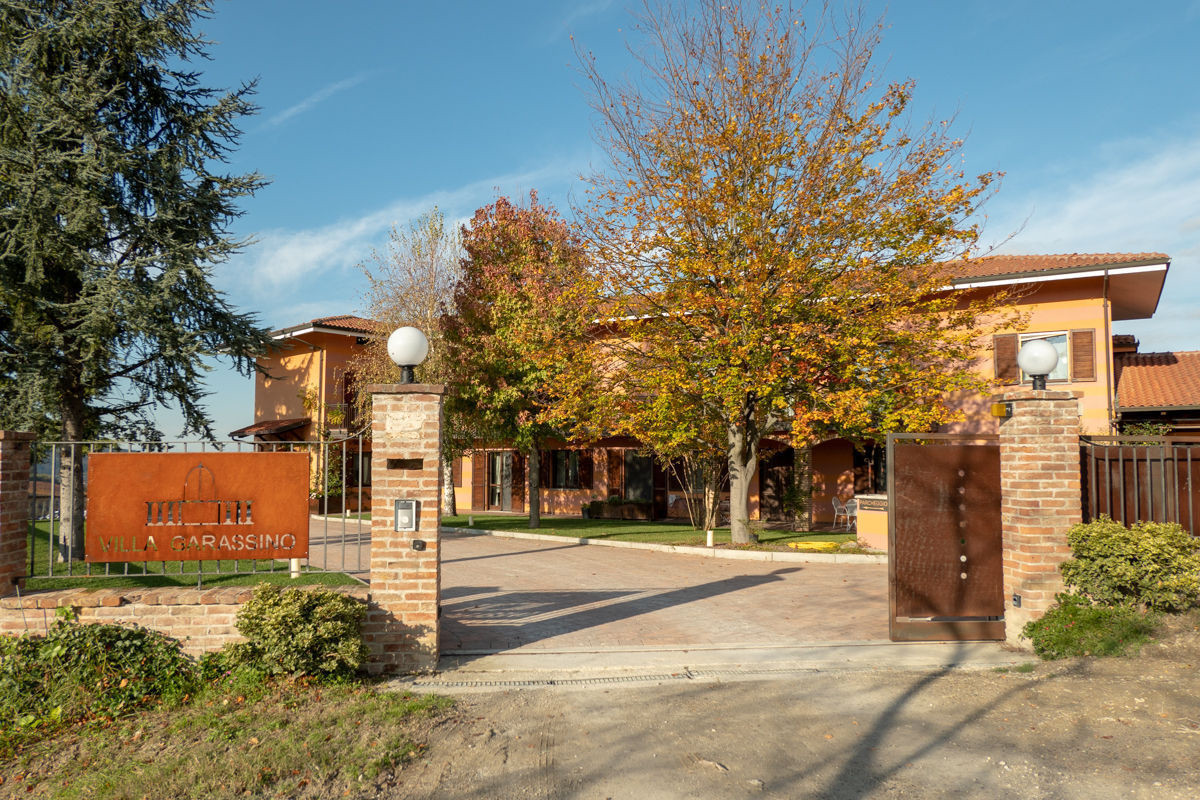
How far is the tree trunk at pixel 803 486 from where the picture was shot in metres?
21.1

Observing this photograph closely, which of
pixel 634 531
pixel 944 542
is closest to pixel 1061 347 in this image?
pixel 634 531

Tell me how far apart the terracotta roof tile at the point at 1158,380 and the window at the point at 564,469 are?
1696cm

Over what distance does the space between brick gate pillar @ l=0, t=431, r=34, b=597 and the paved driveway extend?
3.59 metres

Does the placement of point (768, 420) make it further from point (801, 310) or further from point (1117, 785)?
point (1117, 785)

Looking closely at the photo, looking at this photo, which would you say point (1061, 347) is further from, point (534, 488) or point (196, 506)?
point (196, 506)

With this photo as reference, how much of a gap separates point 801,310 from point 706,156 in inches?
143

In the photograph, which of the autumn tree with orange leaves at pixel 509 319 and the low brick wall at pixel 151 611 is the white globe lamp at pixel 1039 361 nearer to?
the low brick wall at pixel 151 611

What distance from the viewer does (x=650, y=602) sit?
31.2 ft

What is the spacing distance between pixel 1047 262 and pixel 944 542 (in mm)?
15480

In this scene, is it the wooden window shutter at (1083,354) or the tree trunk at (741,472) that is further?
the wooden window shutter at (1083,354)

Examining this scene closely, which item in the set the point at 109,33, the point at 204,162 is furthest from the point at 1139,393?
the point at 109,33

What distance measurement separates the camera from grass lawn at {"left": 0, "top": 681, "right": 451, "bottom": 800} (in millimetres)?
4070

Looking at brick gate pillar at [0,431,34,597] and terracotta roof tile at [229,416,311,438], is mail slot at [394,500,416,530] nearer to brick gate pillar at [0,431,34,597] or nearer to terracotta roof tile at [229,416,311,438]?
brick gate pillar at [0,431,34,597]

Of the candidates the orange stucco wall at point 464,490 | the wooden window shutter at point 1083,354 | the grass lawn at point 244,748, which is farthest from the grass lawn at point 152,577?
the orange stucco wall at point 464,490
